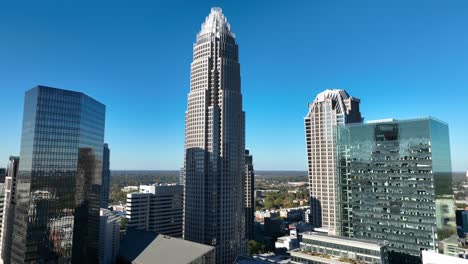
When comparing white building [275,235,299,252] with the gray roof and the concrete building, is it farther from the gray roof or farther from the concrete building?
the gray roof

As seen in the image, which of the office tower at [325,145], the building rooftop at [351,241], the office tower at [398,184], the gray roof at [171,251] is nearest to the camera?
the building rooftop at [351,241]

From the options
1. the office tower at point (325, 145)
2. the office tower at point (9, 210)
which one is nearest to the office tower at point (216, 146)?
the office tower at point (325, 145)

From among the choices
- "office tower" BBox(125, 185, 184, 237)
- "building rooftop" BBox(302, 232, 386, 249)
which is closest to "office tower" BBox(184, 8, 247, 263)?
"office tower" BBox(125, 185, 184, 237)

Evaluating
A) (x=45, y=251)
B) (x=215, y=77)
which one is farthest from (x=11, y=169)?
(x=215, y=77)

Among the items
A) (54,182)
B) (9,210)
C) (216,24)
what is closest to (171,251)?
(54,182)

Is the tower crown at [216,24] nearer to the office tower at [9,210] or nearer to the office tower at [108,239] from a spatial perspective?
the office tower at [108,239]
